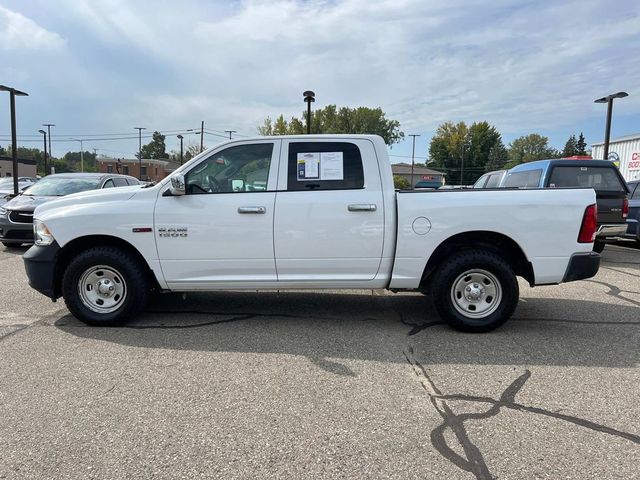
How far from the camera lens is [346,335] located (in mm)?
4820

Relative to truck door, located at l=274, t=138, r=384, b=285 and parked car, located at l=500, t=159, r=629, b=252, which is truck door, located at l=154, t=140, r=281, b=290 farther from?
parked car, located at l=500, t=159, r=629, b=252

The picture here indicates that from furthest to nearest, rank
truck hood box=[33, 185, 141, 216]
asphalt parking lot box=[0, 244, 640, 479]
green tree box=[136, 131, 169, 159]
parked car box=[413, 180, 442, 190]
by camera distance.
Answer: green tree box=[136, 131, 169, 159], parked car box=[413, 180, 442, 190], truck hood box=[33, 185, 141, 216], asphalt parking lot box=[0, 244, 640, 479]

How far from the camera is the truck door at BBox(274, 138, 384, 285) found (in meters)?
4.78

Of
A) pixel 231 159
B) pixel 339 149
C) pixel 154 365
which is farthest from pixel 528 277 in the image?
pixel 154 365

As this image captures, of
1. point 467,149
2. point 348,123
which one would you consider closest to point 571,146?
point 467,149

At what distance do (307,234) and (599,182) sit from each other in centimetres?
721

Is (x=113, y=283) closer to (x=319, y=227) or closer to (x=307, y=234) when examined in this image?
(x=307, y=234)

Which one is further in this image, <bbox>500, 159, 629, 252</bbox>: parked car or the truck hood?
<bbox>500, 159, 629, 252</bbox>: parked car

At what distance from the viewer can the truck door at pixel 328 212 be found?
4.78 m

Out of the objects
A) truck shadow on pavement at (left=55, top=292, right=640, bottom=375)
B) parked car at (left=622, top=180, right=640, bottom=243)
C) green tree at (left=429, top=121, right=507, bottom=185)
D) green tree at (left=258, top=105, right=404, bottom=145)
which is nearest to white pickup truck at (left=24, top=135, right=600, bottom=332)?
truck shadow on pavement at (left=55, top=292, right=640, bottom=375)

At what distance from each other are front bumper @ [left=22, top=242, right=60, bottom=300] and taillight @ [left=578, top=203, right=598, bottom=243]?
541 cm

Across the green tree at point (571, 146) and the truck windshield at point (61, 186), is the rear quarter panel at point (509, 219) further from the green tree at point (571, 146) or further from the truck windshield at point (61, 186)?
the green tree at point (571, 146)

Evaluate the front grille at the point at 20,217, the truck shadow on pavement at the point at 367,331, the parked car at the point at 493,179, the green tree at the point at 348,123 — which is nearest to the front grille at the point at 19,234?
the front grille at the point at 20,217

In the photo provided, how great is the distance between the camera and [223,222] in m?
4.81
